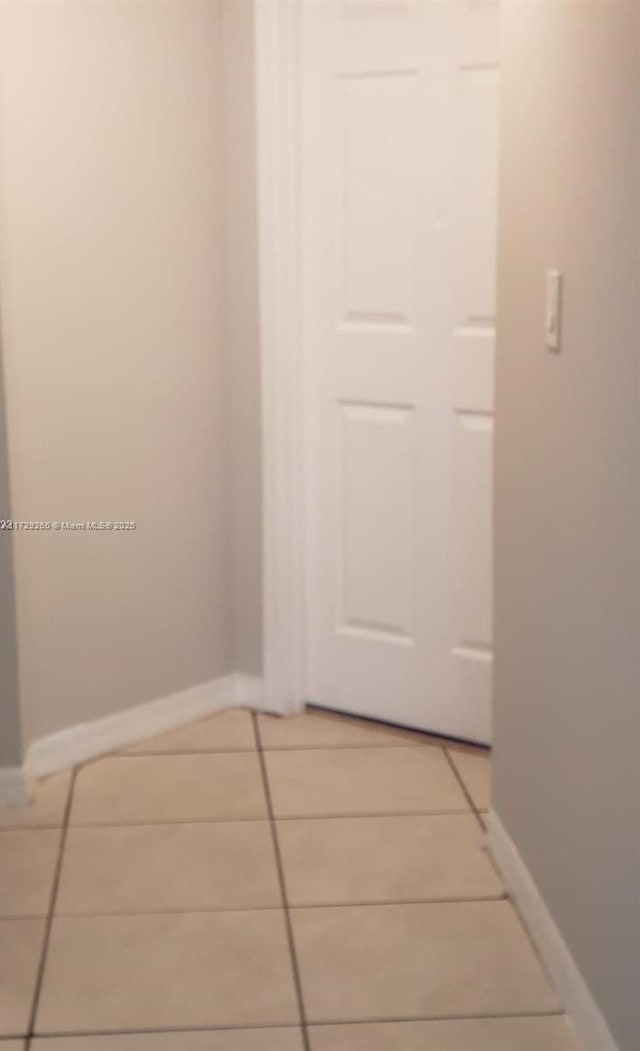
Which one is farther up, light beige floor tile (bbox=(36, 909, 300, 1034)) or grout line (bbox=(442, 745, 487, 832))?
grout line (bbox=(442, 745, 487, 832))

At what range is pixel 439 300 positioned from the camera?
2975 millimetres

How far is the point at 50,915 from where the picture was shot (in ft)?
7.79

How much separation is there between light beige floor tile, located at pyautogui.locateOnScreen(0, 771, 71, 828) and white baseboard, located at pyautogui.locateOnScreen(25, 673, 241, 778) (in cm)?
4

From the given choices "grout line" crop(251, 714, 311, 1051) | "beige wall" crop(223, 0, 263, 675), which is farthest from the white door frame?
"grout line" crop(251, 714, 311, 1051)

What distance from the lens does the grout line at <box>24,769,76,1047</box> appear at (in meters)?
2.06

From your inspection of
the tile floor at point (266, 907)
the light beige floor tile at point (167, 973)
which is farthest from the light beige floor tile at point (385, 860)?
the light beige floor tile at point (167, 973)

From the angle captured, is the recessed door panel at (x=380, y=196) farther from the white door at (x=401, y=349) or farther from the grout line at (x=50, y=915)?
the grout line at (x=50, y=915)

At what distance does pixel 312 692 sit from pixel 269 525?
17.2 inches

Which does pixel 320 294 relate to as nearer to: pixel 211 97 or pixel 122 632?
pixel 211 97

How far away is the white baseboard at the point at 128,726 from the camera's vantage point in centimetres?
297

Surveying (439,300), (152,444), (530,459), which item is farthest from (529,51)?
(152,444)

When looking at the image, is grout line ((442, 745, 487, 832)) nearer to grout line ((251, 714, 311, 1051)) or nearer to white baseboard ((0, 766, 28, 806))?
grout line ((251, 714, 311, 1051))

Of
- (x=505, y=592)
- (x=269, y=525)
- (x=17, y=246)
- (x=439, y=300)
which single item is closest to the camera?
(x=505, y=592)

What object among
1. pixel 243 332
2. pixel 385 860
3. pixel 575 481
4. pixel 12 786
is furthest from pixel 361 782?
pixel 575 481
